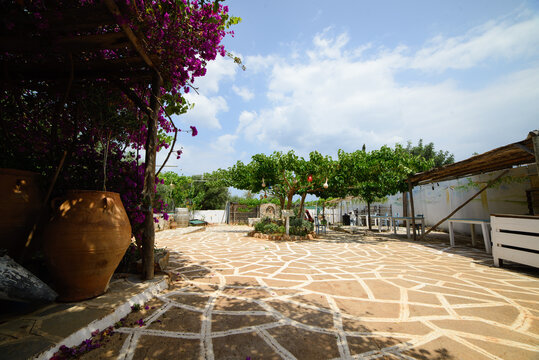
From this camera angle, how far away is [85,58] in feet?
10.3

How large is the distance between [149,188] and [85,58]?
6.79 feet

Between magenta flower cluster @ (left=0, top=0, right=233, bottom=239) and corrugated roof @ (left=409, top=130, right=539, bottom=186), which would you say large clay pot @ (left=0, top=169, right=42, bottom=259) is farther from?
corrugated roof @ (left=409, top=130, right=539, bottom=186)

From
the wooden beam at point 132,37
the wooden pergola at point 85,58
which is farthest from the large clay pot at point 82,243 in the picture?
the wooden beam at point 132,37

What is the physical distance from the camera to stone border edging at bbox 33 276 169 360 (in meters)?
1.63

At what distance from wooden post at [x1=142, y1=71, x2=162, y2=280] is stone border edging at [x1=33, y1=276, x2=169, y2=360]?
1.21 feet

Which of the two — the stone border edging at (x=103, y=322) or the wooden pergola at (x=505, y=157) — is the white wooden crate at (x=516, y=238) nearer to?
the wooden pergola at (x=505, y=157)

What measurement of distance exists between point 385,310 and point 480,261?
4.80 m

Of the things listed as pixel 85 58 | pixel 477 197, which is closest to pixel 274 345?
pixel 85 58

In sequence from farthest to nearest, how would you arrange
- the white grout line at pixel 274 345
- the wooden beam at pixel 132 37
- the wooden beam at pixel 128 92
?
the wooden beam at pixel 128 92, the wooden beam at pixel 132 37, the white grout line at pixel 274 345

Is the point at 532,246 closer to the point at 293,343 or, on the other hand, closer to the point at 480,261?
the point at 480,261

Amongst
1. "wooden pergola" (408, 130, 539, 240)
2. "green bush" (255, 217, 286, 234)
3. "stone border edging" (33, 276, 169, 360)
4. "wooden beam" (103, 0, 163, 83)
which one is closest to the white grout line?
"stone border edging" (33, 276, 169, 360)

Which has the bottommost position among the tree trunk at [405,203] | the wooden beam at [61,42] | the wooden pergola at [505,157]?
the tree trunk at [405,203]

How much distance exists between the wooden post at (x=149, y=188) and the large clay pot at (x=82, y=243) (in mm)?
632

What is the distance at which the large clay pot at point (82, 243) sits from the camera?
2262 mm
